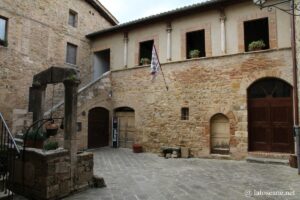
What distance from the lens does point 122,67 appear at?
41.9 ft

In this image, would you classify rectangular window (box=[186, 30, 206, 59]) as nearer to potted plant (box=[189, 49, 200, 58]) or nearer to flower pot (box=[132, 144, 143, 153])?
potted plant (box=[189, 49, 200, 58])

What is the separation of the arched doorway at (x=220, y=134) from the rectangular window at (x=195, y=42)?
3.15 m

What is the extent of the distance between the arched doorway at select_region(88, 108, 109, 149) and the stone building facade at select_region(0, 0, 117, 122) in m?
2.87

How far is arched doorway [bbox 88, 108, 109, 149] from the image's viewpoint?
11891 mm

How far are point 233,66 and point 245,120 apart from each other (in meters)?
2.18

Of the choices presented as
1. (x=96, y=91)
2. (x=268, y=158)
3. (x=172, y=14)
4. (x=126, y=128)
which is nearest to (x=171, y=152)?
(x=126, y=128)

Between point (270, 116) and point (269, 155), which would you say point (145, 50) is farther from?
point (269, 155)

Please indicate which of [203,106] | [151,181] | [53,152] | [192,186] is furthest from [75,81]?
[203,106]

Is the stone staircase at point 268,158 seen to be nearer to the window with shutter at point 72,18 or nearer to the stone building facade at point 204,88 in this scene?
the stone building facade at point 204,88

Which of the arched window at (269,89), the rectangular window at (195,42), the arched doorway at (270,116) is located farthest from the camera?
the rectangular window at (195,42)

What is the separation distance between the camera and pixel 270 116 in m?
8.91

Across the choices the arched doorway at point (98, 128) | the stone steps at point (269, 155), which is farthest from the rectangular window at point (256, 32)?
the arched doorway at point (98, 128)

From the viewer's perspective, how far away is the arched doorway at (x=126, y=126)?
12.2 meters

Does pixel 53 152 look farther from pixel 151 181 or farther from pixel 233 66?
pixel 233 66
